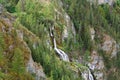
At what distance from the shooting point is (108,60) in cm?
18475

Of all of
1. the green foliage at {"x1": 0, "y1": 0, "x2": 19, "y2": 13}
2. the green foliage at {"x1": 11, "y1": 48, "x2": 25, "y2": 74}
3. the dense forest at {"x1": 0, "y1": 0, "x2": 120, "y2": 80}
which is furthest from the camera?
the green foliage at {"x1": 0, "y1": 0, "x2": 19, "y2": 13}

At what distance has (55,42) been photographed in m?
149

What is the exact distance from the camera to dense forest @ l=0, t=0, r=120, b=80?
89.0 meters

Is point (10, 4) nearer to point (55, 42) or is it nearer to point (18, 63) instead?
point (55, 42)

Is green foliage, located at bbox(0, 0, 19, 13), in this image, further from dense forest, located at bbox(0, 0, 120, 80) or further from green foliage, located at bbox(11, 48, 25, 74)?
green foliage, located at bbox(11, 48, 25, 74)

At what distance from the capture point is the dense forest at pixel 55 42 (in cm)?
8900

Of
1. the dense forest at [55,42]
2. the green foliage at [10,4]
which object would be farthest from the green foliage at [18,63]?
the green foliage at [10,4]

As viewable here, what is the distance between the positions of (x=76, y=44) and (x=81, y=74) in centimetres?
4239

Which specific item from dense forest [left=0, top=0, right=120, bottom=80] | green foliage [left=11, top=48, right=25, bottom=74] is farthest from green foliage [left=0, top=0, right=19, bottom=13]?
green foliage [left=11, top=48, right=25, bottom=74]

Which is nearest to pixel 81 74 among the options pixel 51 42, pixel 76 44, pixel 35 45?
pixel 51 42

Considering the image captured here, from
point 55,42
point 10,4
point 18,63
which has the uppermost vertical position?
point 18,63

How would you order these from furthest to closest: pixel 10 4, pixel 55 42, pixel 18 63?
pixel 10 4 → pixel 55 42 → pixel 18 63

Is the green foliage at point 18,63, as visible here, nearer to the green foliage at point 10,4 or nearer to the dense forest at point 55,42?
the dense forest at point 55,42

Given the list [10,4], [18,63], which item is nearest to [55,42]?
[10,4]
